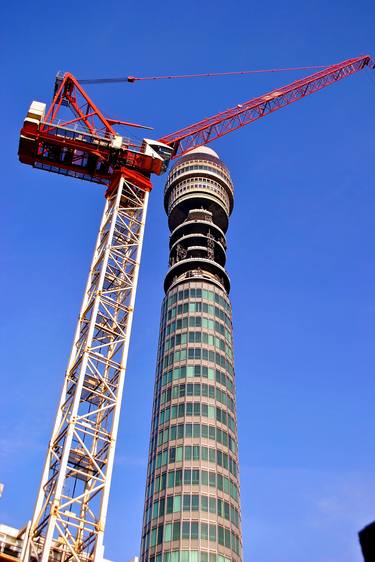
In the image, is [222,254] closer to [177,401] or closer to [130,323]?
[177,401]

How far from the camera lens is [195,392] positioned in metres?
107

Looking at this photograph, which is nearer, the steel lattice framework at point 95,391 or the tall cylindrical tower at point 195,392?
the steel lattice framework at point 95,391

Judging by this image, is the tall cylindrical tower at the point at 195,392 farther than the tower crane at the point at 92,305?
Yes

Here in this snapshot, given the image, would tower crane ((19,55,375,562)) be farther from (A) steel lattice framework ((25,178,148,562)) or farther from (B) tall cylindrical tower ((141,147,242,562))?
(B) tall cylindrical tower ((141,147,242,562))

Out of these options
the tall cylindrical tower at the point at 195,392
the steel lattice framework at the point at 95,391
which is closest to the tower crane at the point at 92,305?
the steel lattice framework at the point at 95,391

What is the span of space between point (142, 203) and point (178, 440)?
45888 millimetres

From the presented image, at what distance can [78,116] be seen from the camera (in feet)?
246

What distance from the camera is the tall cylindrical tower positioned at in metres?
90.5

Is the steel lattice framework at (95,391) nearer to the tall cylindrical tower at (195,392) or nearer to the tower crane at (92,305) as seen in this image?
the tower crane at (92,305)

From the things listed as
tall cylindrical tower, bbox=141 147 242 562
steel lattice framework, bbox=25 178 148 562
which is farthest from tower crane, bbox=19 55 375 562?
tall cylindrical tower, bbox=141 147 242 562

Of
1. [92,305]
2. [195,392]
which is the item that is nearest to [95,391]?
[92,305]

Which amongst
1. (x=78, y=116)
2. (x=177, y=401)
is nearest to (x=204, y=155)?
(x=177, y=401)

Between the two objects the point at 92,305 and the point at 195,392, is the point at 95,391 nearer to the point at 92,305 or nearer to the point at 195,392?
the point at 92,305

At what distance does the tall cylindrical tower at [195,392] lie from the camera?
297 ft
